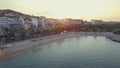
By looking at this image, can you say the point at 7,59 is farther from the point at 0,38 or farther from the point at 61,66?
the point at 0,38

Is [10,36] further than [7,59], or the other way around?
[10,36]

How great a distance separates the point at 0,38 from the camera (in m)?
35.1

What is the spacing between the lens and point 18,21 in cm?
4888

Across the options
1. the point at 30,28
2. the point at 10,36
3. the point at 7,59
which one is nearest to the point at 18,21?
the point at 30,28

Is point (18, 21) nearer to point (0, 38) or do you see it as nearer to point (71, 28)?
point (0, 38)

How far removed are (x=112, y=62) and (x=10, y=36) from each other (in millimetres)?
21837

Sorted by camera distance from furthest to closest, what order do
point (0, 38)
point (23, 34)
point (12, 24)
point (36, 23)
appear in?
point (36, 23) → point (12, 24) → point (23, 34) → point (0, 38)

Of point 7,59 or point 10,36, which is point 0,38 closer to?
point 10,36

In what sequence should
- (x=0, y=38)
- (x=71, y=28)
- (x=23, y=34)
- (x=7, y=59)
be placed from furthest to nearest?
(x=71, y=28) < (x=23, y=34) < (x=0, y=38) < (x=7, y=59)

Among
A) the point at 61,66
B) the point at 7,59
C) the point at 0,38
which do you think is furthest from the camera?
the point at 0,38

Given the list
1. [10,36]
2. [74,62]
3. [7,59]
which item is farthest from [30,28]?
[74,62]

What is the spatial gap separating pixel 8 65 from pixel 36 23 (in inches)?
1551

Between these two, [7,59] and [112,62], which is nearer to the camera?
[112,62]

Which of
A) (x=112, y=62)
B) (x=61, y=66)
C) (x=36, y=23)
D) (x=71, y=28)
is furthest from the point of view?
(x=71, y=28)
